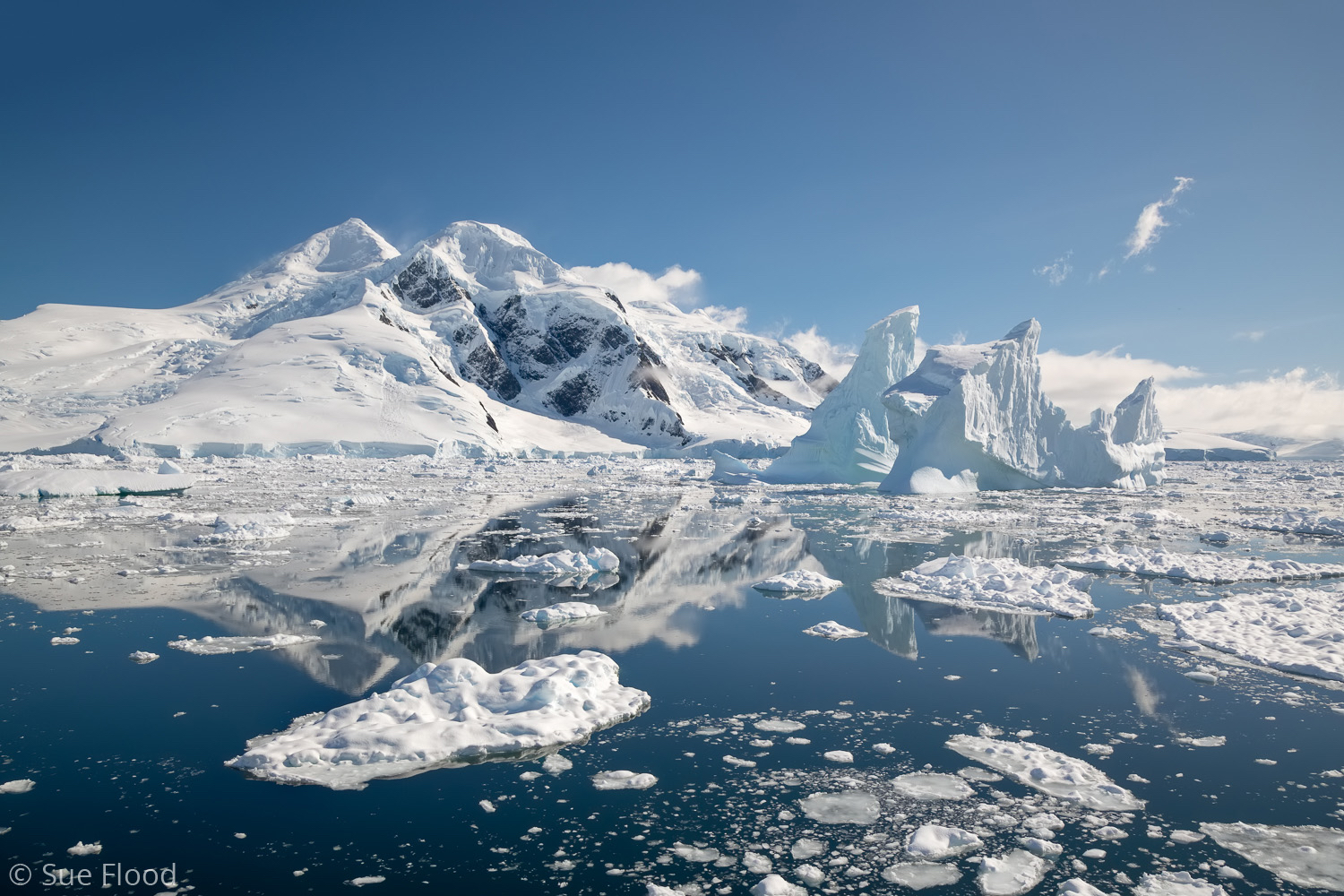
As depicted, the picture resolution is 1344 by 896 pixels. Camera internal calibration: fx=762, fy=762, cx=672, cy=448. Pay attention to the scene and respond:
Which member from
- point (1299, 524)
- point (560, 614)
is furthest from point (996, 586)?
point (1299, 524)

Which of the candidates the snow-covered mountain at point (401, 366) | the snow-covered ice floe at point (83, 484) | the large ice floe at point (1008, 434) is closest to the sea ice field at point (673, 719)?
the snow-covered ice floe at point (83, 484)

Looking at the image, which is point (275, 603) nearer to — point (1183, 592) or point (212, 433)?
point (1183, 592)

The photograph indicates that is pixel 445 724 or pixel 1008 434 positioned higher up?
pixel 1008 434

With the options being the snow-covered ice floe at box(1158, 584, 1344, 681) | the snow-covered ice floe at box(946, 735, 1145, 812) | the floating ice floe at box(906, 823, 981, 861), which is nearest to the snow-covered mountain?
the snow-covered ice floe at box(1158, 584, 1344, 681)

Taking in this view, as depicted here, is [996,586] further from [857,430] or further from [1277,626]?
[857,430]

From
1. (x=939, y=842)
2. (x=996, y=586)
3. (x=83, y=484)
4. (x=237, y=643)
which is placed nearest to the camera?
(x=939, y=842)

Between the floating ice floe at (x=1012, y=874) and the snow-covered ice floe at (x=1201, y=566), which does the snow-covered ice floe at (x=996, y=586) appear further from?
the floating ice floe at (x=1012, y=874)

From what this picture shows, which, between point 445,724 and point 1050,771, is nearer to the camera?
point 1050,771
